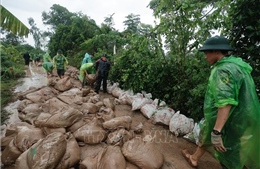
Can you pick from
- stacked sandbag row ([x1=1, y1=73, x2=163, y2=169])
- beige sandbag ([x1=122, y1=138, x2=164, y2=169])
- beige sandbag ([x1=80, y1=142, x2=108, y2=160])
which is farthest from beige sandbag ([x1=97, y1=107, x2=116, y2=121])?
beige sandbag ([x1=122, y1=138, x2=164, y2=169])

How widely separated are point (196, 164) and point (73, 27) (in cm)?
1248

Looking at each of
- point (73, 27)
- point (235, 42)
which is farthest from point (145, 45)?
point (73, 27)

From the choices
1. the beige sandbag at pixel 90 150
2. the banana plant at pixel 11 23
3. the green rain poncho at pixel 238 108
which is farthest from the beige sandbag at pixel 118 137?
the banana plant at pixel 11 23

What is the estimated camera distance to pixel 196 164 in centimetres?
215

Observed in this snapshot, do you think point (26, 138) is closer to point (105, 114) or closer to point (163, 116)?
point (105, 114)

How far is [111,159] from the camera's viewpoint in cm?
193

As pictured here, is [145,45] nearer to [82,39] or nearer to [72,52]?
[82,39]

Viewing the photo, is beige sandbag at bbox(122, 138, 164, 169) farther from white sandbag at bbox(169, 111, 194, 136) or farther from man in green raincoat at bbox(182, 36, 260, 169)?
white sandbag at bbox(169, 111, 194, 136)

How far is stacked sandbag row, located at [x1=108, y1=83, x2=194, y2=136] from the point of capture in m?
2.82

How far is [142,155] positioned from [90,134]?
729 millimetres

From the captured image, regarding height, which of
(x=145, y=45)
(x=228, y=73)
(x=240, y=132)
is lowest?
(x=240, y=132)

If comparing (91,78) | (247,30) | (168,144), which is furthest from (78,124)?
(91,78)

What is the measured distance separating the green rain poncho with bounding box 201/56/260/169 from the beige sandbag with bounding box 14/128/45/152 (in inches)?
81.0

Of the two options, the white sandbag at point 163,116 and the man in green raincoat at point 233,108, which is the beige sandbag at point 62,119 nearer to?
the white sandbag at point 163,116
